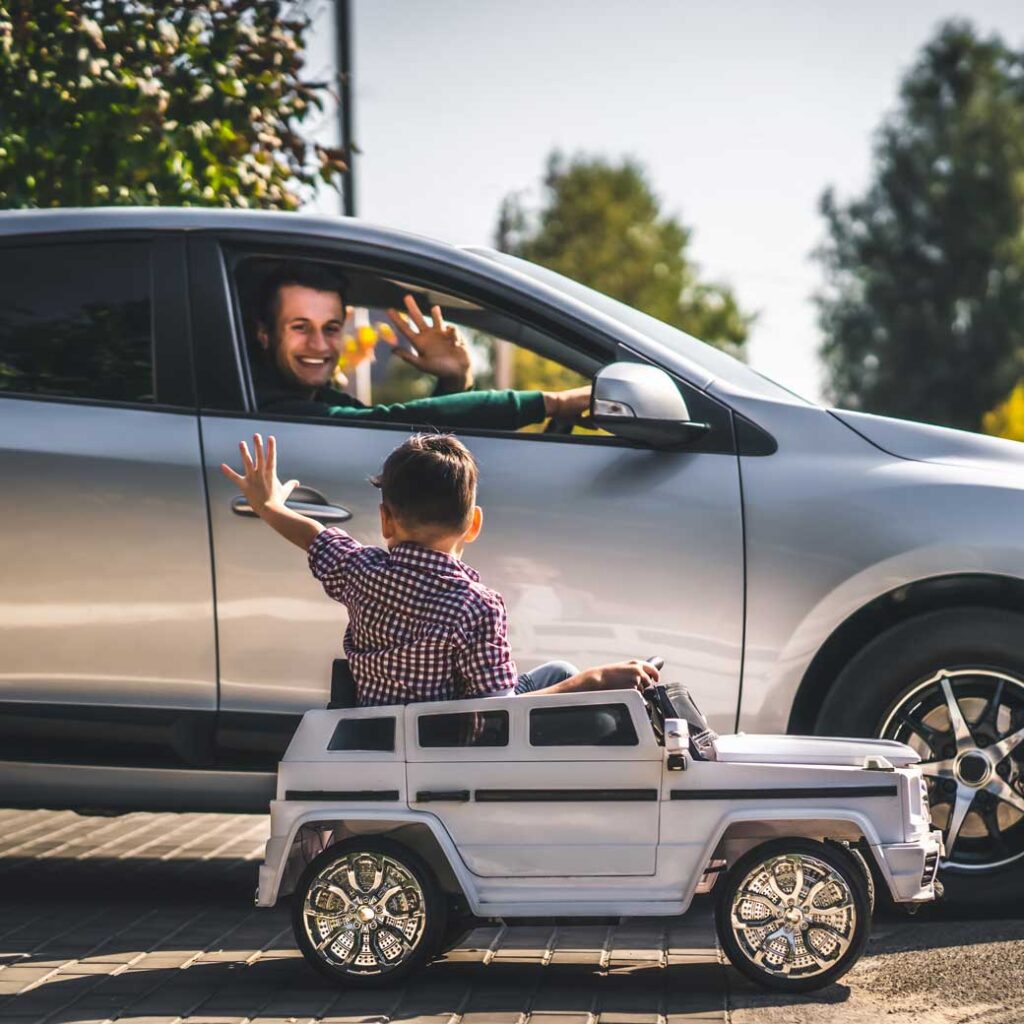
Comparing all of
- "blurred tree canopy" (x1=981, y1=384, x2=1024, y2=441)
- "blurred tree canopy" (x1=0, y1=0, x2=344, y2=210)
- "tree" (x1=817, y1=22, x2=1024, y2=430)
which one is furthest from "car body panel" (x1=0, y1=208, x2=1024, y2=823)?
"tree" (x1=817, y1=22, x2=1024, y2=430)

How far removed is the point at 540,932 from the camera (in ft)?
16.3

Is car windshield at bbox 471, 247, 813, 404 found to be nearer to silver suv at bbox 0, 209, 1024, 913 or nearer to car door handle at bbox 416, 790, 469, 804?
silver suv at bbox 0, 209, 1024, 913

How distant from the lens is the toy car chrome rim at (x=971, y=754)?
482 centimetres

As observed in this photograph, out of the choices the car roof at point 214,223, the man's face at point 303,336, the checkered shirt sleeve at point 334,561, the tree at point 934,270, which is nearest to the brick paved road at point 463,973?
the checkered shirt sleeve at point 334,561

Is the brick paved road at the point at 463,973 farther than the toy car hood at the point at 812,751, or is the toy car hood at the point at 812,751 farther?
the toy car hood at the point at 812,751

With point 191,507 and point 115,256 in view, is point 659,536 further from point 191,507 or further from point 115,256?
point 115,256

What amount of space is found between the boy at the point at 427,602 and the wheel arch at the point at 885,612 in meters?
0.91

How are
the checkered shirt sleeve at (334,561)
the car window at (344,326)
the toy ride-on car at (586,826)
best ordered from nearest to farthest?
the toy ride-on car at (586,826), the checkered shirt sleeve at (334,561), the car window at (344,326)

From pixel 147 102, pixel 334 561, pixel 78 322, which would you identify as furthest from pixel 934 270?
pixel 334 561

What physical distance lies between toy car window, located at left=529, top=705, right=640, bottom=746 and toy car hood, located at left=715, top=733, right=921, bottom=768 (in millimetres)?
219

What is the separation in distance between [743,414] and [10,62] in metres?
4.12

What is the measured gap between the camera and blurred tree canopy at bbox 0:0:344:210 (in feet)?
25.1

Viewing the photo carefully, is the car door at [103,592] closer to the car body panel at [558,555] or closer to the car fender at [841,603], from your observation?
the car body panel at [558,555]

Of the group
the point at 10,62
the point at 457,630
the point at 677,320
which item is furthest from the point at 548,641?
the point at 677,320
